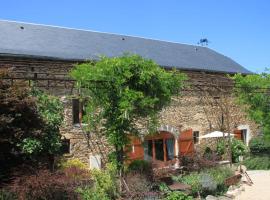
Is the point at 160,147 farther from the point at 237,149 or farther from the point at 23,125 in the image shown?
the point at 23,125

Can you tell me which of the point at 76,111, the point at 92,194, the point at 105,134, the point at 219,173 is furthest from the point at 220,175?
the point at 76,111

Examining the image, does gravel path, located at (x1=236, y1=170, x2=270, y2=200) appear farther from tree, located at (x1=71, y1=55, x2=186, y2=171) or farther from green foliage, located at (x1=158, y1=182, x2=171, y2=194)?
tree, located at (x1=71, y1=55, x2=186, y2=171)

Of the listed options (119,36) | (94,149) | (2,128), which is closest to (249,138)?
(119,36)

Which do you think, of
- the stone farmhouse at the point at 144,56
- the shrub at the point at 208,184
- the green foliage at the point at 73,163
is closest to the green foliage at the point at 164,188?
the shrub at the point at 208,184

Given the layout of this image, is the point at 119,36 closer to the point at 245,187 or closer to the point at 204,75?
the point at 204,75

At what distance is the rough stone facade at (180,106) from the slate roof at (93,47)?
49 cm

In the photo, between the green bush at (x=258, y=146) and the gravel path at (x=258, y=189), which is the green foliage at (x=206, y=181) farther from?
the green bush at (x=258, y=146)

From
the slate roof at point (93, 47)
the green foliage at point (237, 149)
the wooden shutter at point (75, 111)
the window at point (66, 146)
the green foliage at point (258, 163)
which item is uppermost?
the slate roof at point (93, 47)

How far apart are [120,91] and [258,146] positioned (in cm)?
1357

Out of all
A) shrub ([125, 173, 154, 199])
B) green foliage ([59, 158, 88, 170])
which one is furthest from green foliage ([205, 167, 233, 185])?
green foliage ([59, 158, 88, 170])

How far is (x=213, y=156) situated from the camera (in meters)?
14.6

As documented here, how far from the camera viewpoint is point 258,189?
13078 millimetres

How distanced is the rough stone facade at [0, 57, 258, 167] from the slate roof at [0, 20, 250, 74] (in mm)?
493

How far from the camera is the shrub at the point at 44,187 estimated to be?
28.6ft
